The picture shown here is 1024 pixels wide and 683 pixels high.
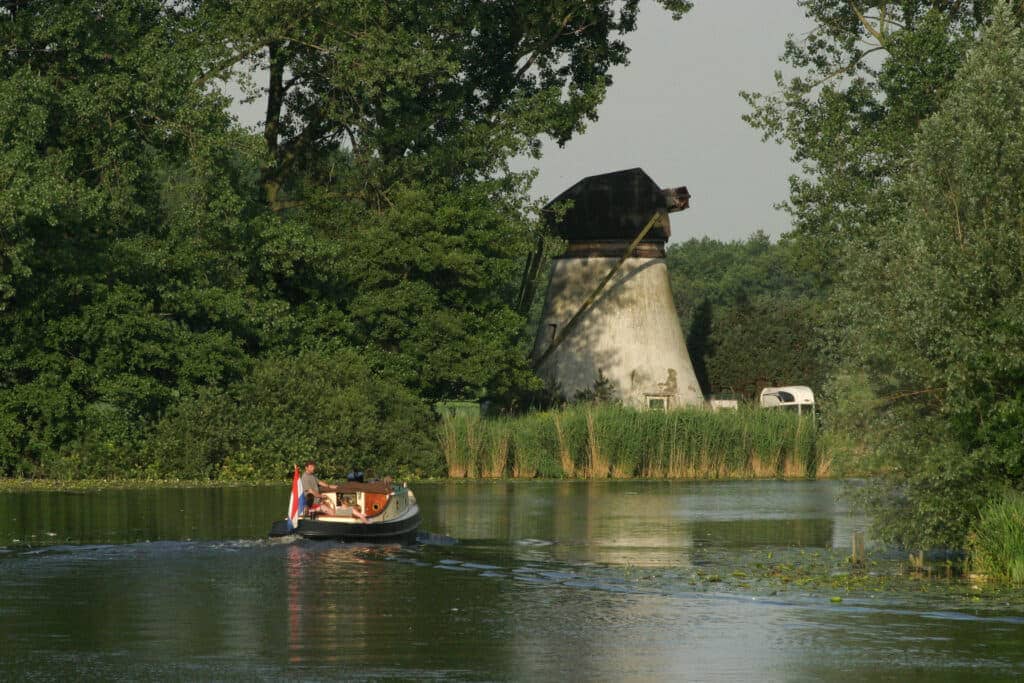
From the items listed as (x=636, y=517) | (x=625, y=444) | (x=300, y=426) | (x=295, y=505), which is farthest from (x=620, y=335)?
(x=295, y=505)

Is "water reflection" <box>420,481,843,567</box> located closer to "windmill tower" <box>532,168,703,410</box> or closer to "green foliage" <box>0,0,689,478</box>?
"green foliage" <box>0,0,689,478</box>

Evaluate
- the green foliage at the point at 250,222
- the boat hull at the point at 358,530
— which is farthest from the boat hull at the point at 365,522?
the green foliage at the point at 250,222

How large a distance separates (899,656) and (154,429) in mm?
34933

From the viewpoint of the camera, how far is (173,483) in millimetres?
49688

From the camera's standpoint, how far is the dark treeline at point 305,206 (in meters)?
49.4

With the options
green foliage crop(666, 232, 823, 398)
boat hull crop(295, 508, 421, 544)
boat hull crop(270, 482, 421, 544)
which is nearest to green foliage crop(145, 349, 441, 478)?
boat hull crop(270, 482, 421, 544)

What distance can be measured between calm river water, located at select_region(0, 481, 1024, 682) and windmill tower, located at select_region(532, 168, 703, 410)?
27698 mm

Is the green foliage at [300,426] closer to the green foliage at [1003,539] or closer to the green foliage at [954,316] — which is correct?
the green foliage at [954,316]

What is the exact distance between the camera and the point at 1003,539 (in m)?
27.7

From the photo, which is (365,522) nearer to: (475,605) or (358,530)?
(358,530)

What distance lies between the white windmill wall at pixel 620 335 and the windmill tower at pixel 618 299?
0.13 feet

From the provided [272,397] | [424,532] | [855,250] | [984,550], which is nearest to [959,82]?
[855,250]

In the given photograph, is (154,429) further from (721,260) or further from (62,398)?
(721,260)

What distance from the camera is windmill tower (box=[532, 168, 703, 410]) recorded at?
68.8 m
